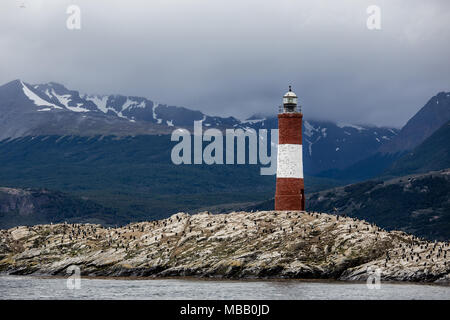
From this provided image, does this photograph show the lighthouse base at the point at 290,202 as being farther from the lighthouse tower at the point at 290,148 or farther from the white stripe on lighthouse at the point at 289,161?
the white stripe on lighthouse at the point at 289,161

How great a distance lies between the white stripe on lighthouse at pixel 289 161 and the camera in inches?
4419

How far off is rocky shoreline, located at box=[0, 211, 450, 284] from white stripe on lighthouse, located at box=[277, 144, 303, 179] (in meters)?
6.33

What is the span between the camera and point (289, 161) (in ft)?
370

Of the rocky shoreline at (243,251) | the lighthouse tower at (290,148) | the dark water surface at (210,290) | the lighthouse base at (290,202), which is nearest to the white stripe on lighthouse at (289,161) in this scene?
the lighthouse tower at (290,148)

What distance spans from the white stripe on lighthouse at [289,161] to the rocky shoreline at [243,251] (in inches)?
249

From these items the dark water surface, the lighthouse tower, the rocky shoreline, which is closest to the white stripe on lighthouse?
the lighthouse tower

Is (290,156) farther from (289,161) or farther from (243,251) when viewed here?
(243,251)

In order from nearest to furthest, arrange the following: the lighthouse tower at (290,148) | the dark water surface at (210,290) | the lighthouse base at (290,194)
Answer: the dark water surface at (210,290), the lighthouse tower at (290,148), the lighthouse base at (290,194)

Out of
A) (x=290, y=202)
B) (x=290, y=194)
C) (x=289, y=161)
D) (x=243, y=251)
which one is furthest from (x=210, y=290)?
(x=290, y=202)

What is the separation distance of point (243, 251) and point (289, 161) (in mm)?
11931

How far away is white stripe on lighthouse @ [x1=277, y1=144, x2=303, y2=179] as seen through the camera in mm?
112250

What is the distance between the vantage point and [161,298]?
297ft
